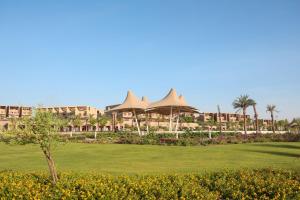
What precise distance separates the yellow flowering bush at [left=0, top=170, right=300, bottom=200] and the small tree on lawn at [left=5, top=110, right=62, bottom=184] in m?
1.00

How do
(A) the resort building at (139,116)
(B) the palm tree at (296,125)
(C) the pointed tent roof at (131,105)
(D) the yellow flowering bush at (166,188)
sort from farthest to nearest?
(B) the palm tree at (296,125)
(C) the pointed tent roof at (131,105)
(A) the resort building at (139,116)
(D) the yellow flowering bush at (166,188)

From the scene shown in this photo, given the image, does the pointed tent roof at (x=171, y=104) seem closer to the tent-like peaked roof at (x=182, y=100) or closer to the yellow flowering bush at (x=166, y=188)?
the tent-like peaked roof at (x=182, y=100)

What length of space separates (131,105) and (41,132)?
44.7 metres

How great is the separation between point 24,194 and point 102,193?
231cm

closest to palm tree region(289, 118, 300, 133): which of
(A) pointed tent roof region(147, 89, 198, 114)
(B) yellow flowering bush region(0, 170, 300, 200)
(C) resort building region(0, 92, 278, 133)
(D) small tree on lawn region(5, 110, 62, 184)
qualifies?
(C) resort building region(0, 92, 278, 133)

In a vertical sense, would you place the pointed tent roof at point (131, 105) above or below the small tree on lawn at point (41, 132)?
above

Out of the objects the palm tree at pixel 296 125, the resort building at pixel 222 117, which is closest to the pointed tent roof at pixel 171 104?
the palm tree at pixel 296 125

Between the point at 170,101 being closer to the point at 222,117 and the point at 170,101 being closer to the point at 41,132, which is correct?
the point at 41,132

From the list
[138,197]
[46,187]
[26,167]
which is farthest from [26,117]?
[26,167]

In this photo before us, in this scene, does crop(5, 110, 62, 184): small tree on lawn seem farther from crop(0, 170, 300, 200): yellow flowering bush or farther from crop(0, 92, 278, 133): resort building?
crop(0, 170, 300, 200): yellow flowering bush

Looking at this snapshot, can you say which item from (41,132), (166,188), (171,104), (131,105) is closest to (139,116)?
(131,105)

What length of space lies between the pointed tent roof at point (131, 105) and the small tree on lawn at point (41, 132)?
43778 mm

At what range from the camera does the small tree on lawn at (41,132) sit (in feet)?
41.0

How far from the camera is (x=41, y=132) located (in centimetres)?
1251
